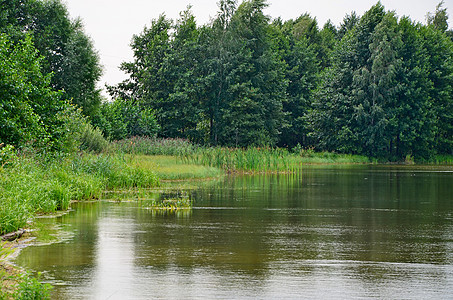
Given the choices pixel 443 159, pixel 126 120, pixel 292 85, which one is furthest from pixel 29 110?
pixel 443 159

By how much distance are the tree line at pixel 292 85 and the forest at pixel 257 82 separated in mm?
129

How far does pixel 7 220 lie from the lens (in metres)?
12.0

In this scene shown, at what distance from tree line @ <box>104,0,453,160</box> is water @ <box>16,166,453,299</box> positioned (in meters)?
43.6

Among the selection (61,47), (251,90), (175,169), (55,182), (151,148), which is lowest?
(55,182)

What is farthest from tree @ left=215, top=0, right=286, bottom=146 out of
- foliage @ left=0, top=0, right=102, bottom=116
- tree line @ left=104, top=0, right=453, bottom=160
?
foliage @ left=0, top=0, right=102, bottom=116

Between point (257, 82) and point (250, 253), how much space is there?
57375 mm

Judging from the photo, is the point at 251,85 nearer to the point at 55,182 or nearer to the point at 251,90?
the point at 251,90

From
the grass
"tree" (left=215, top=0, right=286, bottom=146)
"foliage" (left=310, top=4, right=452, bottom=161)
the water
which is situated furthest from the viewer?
"foliage" (left=310, top=4, right=452, bottom=161)

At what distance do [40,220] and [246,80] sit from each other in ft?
174

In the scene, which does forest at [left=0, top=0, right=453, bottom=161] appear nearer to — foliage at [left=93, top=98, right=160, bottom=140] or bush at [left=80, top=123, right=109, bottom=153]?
foliage at [left=93, top=98, right=160, bottom=140]

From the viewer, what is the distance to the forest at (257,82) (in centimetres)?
5300

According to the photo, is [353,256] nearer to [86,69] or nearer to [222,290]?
[222,290]

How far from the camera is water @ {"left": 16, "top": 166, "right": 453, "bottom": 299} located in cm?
807

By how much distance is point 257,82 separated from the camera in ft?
221
